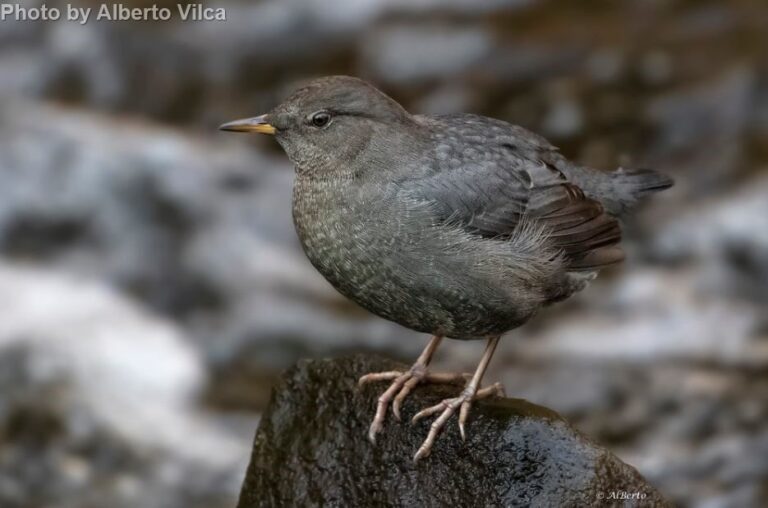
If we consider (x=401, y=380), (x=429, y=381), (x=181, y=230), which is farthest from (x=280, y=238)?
(x=401, y=380)

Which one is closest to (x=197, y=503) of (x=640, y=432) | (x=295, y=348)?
(x=295, y=348)

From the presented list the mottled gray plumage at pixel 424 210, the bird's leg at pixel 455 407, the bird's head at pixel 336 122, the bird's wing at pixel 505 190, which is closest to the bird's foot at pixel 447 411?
the bird's leg at pixel 455 407

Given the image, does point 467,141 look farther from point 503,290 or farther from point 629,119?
point 629,119

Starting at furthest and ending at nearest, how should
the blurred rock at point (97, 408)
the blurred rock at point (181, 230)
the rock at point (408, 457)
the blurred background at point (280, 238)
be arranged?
the blurred rock at point (181, 230), the blurred background at point (280, 238), the blurred rock at point (97, 408), the rock at point (408, 457)

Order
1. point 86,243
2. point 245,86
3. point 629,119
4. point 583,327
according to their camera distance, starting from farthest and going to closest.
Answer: point 245,86
point 629,119
point 86,243
point 583,327

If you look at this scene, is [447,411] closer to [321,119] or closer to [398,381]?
[398,381]

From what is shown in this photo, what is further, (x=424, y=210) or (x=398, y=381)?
(x=398, y=381)

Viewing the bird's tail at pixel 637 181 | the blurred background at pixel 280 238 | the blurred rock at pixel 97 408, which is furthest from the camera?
the blurred background at pixel 280 238

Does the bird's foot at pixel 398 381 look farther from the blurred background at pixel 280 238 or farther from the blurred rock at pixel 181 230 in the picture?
the blurred rock at pixel 181 230
